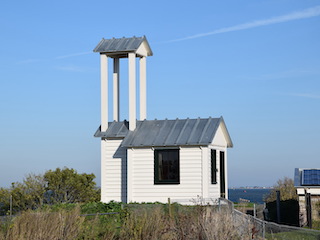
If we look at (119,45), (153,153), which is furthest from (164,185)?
(119,45)

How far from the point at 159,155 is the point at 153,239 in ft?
32.7

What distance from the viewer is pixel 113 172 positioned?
23.1 m

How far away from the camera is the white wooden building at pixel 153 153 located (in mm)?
21766

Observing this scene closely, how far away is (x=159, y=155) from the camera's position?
72.9 feet

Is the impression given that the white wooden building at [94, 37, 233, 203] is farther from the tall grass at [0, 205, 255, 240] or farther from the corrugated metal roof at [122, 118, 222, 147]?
the tall grass at [0, 205, 255, 240]

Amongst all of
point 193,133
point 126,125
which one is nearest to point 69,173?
point 126,125

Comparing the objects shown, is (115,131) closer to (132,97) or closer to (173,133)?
(132,97)

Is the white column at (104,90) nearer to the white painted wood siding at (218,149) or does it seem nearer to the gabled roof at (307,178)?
the white painted wood siding at (218,149)

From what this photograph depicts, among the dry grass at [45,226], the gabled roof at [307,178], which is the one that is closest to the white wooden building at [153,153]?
the gabled roof at [307,178]

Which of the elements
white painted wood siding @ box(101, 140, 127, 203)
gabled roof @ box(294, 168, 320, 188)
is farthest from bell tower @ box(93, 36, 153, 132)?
gabled roof @ box(294, 168, 320, 188)

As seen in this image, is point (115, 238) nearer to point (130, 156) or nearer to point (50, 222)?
point (50, 222)

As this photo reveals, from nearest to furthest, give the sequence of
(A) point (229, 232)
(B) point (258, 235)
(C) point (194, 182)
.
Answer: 1. (A) point (229, 232)
2. (B) point (258, 235)
3. (C) point (194, 182)

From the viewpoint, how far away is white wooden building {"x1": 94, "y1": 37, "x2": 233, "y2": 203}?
2177 centimetres

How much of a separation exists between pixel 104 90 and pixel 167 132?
3.31 meters
